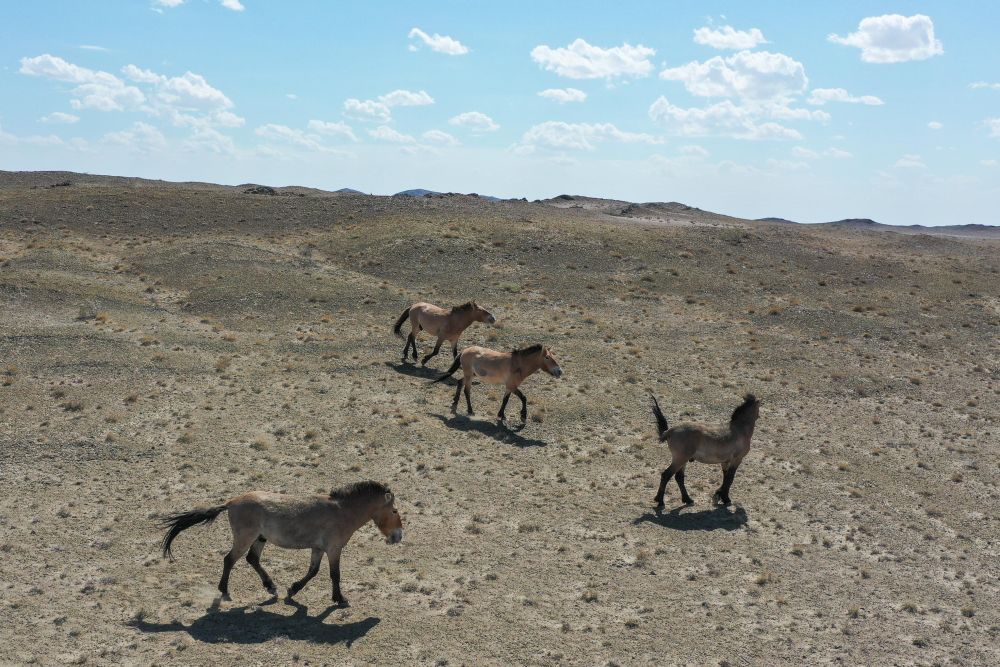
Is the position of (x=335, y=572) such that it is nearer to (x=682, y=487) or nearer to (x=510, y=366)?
(x=682, y=487)

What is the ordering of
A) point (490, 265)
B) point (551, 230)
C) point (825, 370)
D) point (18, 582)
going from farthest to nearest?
point (551, 230) → point (490, 265) → point (825, 370) → point (18, 582)

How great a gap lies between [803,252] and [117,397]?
48.3 meters

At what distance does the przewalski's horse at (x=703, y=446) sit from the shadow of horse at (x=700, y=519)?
31cm

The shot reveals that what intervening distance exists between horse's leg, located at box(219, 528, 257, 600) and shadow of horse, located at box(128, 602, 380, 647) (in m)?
0.39

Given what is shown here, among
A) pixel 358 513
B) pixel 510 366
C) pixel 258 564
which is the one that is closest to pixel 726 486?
pixel 510 366

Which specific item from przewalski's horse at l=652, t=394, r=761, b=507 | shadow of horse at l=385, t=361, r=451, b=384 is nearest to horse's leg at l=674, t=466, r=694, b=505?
przewalski's horse at l=652, t=394, r=761, b=507

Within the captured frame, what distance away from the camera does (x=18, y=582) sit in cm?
1165

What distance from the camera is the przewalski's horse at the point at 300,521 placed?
11.1m

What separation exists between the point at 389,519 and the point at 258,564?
200 centimetres

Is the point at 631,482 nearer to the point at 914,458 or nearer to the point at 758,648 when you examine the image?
the point at 758,648

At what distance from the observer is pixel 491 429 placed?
69.7 feet

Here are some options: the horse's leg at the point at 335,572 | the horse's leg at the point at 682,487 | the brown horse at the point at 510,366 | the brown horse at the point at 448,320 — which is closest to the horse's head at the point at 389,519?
the horse's leg at the point at 335,572

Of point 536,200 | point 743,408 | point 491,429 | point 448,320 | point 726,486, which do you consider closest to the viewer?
point 726,486

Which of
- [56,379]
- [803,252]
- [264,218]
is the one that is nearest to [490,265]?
[264,218]
